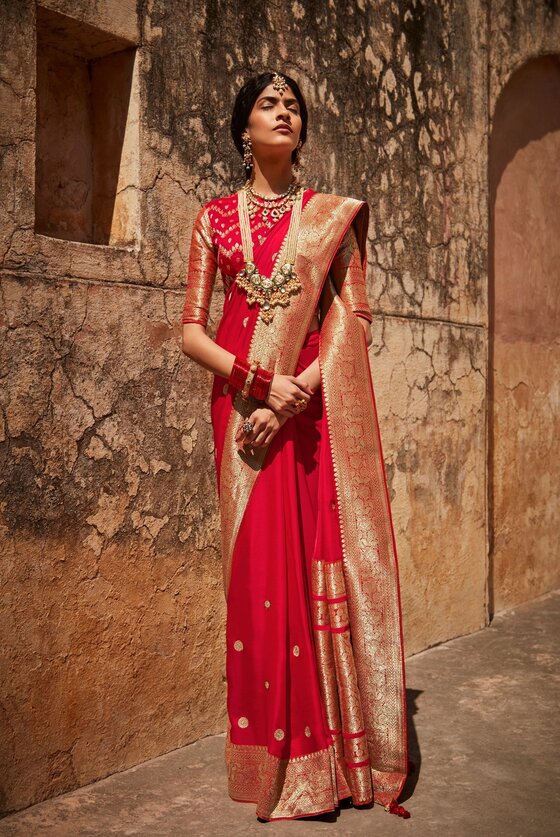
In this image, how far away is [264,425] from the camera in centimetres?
216

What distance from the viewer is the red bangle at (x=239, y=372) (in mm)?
2137

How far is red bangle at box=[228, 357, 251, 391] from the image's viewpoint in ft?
7.01

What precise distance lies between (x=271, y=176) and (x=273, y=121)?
14 centimetres

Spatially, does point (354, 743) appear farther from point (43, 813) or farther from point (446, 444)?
point (446, 444)

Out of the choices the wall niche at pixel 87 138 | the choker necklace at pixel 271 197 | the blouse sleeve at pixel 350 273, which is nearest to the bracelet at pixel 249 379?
the blouse sleeve at pixel 350 273

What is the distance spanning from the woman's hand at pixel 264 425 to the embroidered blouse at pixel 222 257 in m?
0.28

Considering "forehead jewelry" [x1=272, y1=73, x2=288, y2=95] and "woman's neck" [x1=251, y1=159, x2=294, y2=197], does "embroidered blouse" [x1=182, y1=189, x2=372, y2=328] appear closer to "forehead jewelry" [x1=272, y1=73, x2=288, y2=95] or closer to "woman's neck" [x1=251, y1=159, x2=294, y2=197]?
"woman's neck" [x1=251, y1=159, x2=294, y2=197]

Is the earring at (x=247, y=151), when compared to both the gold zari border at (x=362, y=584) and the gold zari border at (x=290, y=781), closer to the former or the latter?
the gold zari border at (x=362, y=584)

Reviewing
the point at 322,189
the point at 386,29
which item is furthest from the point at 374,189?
the point at 386,29

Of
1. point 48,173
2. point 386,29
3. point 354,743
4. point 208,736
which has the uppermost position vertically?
point 386,29

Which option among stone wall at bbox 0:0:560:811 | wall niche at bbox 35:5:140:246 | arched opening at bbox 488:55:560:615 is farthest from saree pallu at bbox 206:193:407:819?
arched opening at bbox 488:55:560:615

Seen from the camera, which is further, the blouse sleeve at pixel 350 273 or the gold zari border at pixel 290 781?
the blouse sleeve at pixel 350 273

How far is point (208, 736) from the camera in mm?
2746

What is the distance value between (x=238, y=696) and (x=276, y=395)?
762 millimetres
